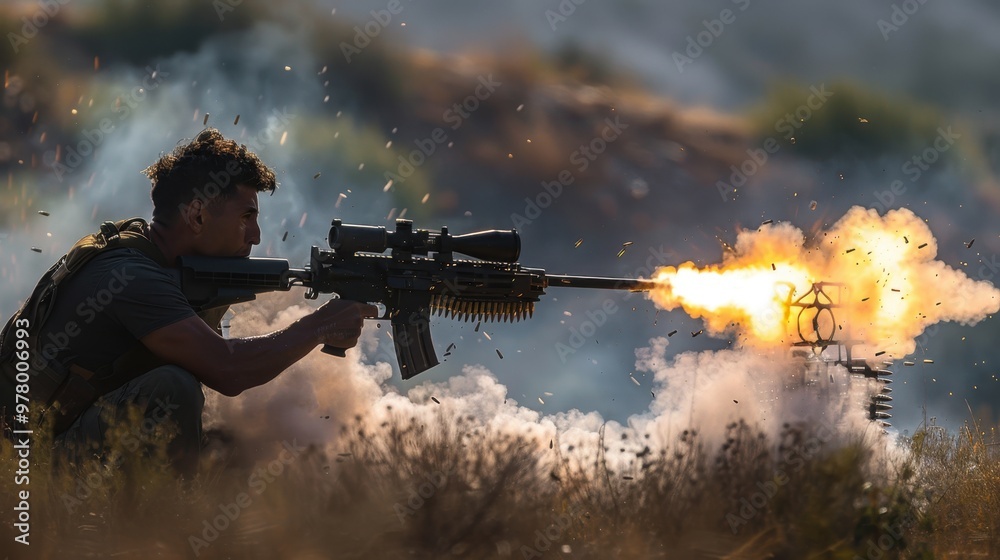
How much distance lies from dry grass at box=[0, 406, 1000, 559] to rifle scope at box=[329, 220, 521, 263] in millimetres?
3511

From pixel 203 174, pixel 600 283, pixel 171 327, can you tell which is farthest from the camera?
pixel 600 283

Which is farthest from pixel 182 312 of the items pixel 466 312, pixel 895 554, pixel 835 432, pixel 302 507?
pixel 895 554

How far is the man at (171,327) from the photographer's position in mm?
6434

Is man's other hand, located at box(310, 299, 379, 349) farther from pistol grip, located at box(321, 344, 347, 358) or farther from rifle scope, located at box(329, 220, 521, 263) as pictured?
rifle scope, located at box(329, 220, 521, 263)

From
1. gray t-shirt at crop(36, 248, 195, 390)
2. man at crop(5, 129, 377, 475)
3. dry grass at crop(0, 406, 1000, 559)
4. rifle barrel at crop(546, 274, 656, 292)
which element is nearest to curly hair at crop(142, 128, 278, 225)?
man at crop(5, 129, 377, 475)

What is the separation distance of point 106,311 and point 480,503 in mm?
3721

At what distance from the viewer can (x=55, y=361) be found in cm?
682

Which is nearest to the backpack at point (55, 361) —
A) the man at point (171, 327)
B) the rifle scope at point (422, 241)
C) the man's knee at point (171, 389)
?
the man at point (171, 327)

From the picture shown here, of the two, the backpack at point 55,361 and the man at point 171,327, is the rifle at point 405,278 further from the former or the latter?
the backpack at point 55,361

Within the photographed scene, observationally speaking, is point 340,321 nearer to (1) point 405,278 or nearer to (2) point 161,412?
(1) point 405,278

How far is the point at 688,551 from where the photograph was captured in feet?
15.4

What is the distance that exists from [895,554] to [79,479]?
15.4ft

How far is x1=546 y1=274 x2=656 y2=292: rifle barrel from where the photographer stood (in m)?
10.4

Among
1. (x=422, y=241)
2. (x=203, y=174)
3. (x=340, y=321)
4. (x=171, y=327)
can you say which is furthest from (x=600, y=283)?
(x=171, y=327)
